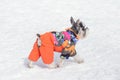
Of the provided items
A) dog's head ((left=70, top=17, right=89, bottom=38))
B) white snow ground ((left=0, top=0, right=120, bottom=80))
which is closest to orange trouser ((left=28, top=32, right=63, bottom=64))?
white snow ground ((left=0, top=0, right=120, bottom=80))

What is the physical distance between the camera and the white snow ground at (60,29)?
27.3 ft

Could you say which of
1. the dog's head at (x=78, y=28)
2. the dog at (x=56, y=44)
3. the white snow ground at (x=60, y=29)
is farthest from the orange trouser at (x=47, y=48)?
the dog's head at (x=78, y=28)

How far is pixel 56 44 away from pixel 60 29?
154 inches

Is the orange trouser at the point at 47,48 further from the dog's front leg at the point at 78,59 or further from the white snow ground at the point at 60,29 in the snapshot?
the dog's front leg at the point at 78,59

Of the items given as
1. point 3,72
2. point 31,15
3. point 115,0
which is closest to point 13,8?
point 31,15

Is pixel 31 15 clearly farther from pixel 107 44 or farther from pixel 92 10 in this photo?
pixel 107 44

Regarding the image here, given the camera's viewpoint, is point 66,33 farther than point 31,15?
No

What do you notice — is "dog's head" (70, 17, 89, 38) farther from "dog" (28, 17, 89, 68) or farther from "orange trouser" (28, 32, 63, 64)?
"orange trouser" (28, 32, 63, 64)

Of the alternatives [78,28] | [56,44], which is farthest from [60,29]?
[56,44]

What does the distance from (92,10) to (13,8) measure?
3.04m

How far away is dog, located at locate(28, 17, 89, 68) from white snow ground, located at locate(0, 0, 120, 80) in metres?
0.28

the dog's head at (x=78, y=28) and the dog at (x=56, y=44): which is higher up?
the dog's head at (x=78, y=28)

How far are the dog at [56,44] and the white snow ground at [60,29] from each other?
0.28 metres

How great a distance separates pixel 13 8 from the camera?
14648 mm
